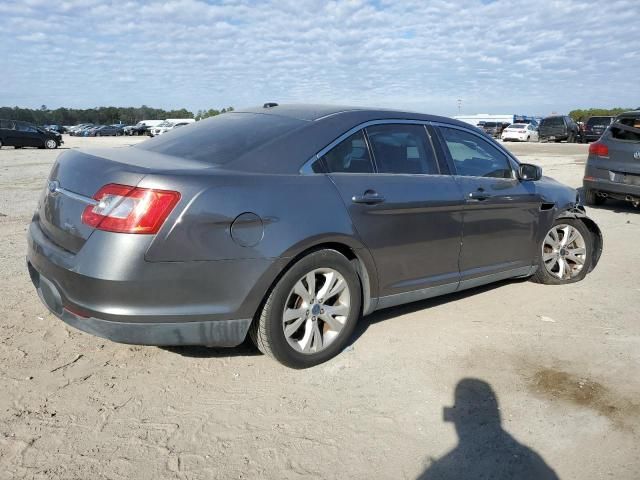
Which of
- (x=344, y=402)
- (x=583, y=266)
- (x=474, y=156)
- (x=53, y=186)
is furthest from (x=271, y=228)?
(x=583, y=266)

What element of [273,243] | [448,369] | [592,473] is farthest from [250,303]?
[592,473]

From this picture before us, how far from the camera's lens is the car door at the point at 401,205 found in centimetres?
368

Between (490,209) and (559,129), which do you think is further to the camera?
(559,129)

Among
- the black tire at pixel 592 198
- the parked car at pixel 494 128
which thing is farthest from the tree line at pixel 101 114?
the black tire at pixel 592 198

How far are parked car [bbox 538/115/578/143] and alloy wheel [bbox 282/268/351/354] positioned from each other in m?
37.8

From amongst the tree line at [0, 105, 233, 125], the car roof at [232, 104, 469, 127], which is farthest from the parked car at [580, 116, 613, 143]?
the tree line at [0, 105, 233, 125]

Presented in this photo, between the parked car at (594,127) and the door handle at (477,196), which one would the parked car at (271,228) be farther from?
the parked car at (594,127)

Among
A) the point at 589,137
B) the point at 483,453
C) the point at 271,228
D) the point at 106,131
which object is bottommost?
the point at 106,131

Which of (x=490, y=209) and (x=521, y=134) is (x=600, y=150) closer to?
(x=490, y=209)

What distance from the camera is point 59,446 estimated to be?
2670 millimetres

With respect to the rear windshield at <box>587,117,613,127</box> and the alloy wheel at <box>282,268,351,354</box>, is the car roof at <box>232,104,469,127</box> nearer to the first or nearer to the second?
the alloy wheel at <box>282,268,351,354</box>

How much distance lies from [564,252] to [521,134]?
3763 cm

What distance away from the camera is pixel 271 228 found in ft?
10.4

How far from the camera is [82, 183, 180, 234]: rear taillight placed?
113 inches
